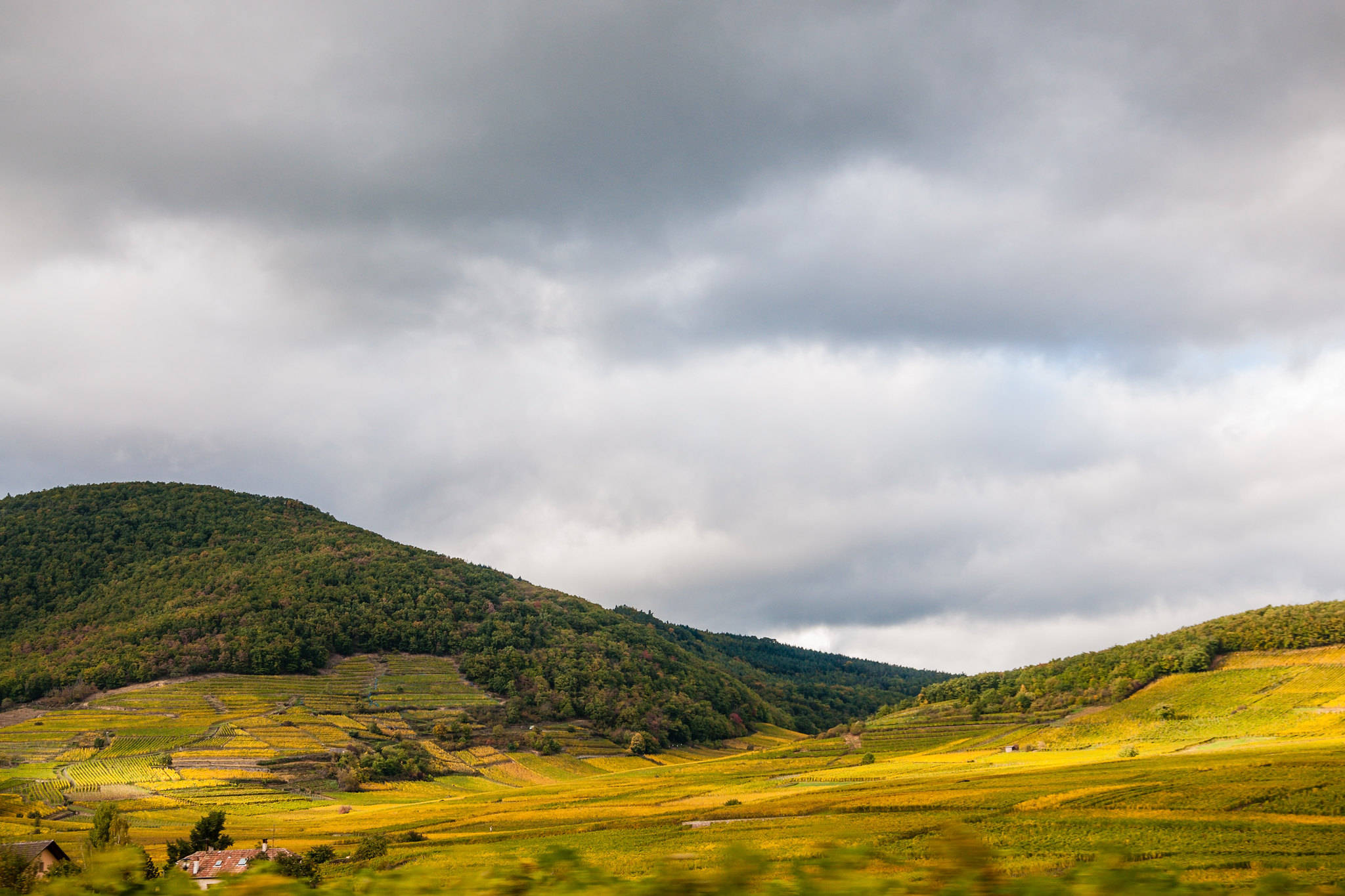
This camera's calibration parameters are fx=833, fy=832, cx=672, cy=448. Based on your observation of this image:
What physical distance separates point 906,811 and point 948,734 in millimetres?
70917

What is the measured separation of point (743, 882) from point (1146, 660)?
140 metres

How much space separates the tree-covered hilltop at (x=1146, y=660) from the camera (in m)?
113

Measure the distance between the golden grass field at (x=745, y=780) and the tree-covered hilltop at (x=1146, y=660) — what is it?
3747 mm

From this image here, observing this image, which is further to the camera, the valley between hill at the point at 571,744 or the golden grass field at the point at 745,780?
the valley between hill at the point at 571,744

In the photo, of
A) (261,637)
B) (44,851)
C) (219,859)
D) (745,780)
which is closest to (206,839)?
(219,859)

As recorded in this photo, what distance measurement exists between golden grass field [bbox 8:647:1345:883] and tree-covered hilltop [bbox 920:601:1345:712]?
375 centimetres

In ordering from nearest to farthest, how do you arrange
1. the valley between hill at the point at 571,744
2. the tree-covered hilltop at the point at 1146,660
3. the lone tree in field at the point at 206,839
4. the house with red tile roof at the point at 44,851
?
1. the valley between hill at the point at 571,744
2. the house with red tile roof at the point at 44,851
3. the lone tree in field at the point at 206,839
4. the tree-covered hilltop at the point at 1146,660

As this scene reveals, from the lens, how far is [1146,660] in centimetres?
12306

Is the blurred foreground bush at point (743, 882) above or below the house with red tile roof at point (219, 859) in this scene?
above

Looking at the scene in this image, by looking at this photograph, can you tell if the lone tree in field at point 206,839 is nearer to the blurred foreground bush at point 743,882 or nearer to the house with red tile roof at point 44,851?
the house with red tile roof at point 44,851

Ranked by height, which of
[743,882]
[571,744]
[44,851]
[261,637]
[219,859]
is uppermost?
[261,637]

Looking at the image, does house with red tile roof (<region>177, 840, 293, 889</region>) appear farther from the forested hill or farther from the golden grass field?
the forested hill

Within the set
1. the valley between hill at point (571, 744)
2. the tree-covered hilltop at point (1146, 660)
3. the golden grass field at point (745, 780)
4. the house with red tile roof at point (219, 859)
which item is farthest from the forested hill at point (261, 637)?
the house with red tile roof at point (219, 859)

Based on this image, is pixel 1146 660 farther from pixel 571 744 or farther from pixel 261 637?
pixel 261 637
